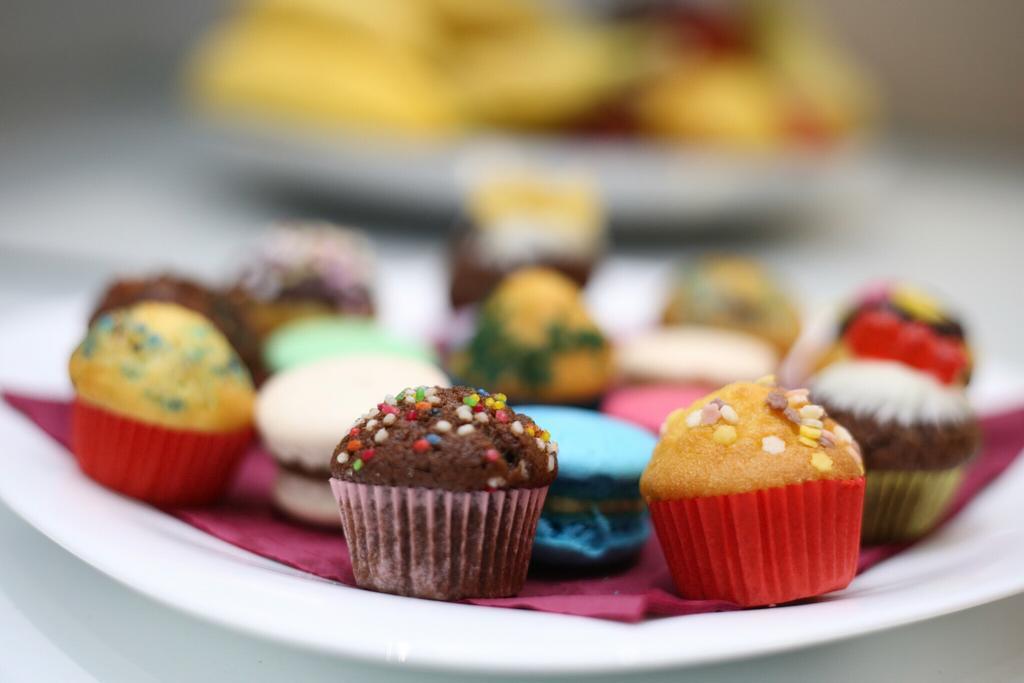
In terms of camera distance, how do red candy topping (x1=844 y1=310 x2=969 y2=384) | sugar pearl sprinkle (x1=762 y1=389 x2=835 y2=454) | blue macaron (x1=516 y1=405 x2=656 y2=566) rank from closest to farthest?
1. sugar pearl sprinkle (x1=762 y1=389 x2=835 y2=454)
2. blue macaron (x1=516 y1=405 x2=656 y2=566)
3. red candy topping (x1=844 y1=310 x2=969 y2=384)

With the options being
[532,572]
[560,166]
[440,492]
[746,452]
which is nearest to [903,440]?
[746,452]

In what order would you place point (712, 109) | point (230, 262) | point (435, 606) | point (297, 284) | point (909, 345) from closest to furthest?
point (435, 606), point (909, 345), point (297, 284), point (230, 262), point (712, 109)

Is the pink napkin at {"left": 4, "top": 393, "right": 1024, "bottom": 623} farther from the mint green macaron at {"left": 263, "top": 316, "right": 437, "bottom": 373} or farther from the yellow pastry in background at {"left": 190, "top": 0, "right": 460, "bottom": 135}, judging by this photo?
the yellow pastry in background at {"left": 190, "top": 0, "right": 460, "bottom": 135}

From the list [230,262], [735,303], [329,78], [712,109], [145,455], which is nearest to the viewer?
[145,455]

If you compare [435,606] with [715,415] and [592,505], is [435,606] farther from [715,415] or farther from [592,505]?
[715,415]

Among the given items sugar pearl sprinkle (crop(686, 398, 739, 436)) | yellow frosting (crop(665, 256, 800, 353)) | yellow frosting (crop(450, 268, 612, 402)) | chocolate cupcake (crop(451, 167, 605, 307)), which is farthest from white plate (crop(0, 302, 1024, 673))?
chocolate cupcake (crop(451, 167, 605, 307))
